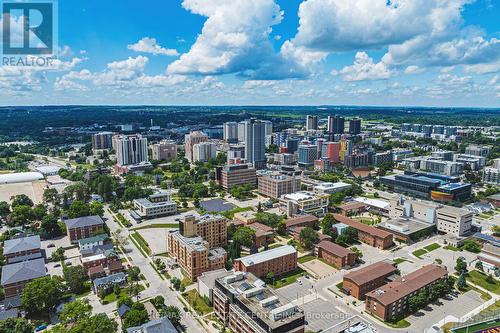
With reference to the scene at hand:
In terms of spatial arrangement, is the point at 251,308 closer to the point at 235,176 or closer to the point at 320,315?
the point at 320,315

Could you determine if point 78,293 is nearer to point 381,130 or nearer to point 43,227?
point 43,227

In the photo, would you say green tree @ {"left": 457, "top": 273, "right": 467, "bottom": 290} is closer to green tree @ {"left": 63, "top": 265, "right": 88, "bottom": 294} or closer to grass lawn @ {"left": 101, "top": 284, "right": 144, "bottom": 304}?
grass lawn @ {"left": 101, "top": 284, "right": 144, "bottom": 304}

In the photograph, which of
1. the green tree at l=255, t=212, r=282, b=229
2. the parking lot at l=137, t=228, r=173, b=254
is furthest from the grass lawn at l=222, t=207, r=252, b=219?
the parking lot at l=137, t=228, r=173, b=254

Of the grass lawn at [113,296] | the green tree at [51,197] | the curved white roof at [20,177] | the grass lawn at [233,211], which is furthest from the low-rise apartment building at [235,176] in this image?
the curved white roof at [20,177]

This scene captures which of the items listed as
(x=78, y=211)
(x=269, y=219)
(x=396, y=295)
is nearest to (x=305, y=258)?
(x=269, y=219)

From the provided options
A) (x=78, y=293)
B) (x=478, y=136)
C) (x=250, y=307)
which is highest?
(x=478, y=136)

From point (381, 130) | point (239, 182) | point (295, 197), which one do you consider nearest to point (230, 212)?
point (295, 197)

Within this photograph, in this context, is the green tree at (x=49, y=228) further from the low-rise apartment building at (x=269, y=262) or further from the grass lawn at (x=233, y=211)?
the low-rise apartment building at (x=269, y=262)
